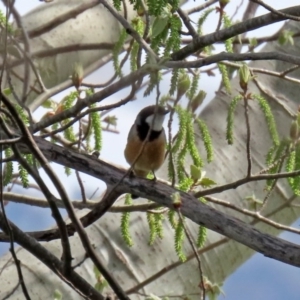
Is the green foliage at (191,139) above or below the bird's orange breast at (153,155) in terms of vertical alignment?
below

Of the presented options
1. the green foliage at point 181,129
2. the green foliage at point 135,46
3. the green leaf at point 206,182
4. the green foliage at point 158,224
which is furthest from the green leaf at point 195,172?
the green foliage at point 135,46

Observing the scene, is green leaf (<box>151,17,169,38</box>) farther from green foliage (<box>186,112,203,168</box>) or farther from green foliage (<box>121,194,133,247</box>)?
green foliage (<box>121,194,133,247</box>)

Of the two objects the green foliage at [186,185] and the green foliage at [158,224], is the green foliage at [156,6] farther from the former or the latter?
the green foliage at [158,224]

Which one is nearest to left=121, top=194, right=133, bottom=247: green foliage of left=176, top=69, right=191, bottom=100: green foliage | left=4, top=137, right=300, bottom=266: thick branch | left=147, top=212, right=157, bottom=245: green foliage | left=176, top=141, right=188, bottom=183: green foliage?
left=147, top=212, right=157, bottom=245: green foliage

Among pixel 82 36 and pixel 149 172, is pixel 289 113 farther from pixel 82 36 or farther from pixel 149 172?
pixel 82 36

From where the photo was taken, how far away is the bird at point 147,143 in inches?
100

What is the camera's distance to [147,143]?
2.51 m

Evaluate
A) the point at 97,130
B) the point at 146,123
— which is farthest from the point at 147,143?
the point at 97,130

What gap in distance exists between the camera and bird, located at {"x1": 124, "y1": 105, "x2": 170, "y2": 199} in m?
2.55

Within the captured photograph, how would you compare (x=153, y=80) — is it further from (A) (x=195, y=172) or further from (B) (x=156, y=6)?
(A) (x=195, y=172)

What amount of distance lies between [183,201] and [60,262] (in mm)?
339

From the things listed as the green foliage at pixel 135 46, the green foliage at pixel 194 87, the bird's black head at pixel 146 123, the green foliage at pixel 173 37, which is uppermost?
the bird's black head at pixel 146 123

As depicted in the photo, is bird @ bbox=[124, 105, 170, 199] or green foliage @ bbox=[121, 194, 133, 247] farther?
bird @ bbox=[124, 105, 170, 199]

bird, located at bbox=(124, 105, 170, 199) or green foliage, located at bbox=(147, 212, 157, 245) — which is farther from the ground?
bird, located at bbox=(124, 105, 170, 199)
